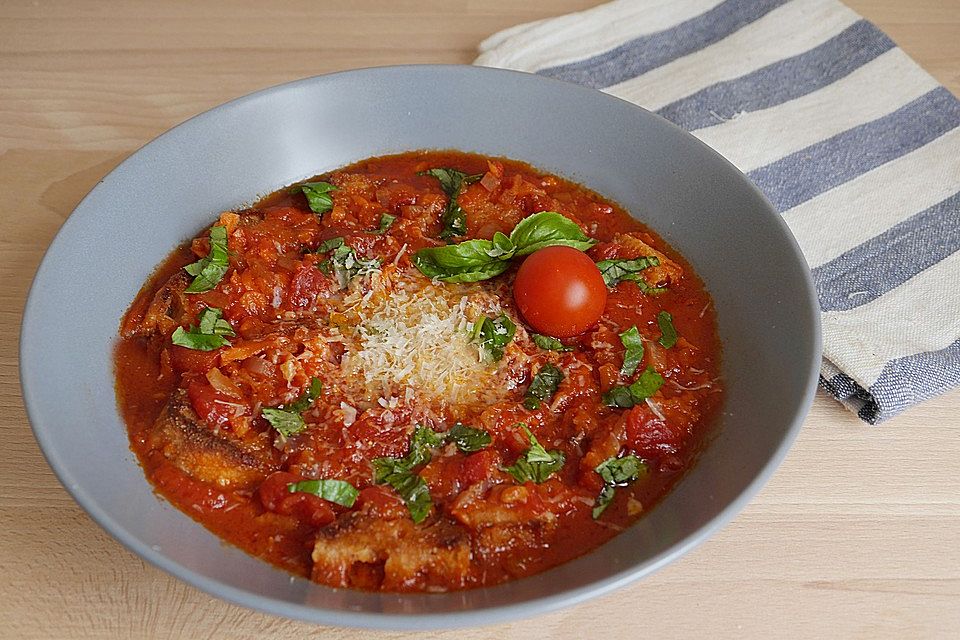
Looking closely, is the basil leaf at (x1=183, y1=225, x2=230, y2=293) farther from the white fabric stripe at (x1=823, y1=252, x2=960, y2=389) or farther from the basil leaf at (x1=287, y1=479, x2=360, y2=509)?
the white fabric stripe at (x1=823, y1=252, x2=960, y2=389)

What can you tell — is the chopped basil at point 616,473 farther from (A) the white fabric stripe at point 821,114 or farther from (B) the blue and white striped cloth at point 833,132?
(A) the white fabric stripe at point 821,114

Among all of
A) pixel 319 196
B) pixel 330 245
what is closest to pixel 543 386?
pixel 330 245

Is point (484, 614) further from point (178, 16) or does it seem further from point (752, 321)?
point (178, 16)

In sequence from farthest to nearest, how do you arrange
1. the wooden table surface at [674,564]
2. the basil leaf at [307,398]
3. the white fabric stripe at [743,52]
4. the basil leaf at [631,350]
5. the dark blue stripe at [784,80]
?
the white fabric stripe at [743,52]
the dark blue stripe at [784,80]
the basil leaf at [631,350]
the basil leaf at [307,398]
the wooden table surface at [674,564]

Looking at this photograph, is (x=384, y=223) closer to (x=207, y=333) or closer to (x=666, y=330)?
(x=207, y=333)

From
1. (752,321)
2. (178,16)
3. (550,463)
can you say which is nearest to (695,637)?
(550,463)

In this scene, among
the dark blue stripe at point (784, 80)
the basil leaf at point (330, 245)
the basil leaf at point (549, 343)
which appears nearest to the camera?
the basil leaf at point (549, 343)

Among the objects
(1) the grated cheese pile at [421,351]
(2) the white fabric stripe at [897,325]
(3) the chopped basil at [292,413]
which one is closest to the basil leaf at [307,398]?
(3) the chopped basil at [292,413]
